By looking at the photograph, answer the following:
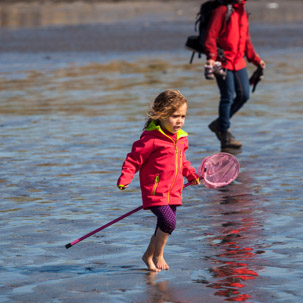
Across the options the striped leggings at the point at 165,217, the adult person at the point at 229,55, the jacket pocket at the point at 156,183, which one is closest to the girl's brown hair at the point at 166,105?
the jacket pocket at the point at 156,183

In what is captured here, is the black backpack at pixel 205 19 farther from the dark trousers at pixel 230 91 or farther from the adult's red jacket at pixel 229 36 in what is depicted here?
the dark trousers at pixel 230 91

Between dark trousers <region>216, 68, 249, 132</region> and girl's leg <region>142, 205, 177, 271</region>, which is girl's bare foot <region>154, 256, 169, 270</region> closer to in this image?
girl's leg <region>142, 205, 177, 271</region>

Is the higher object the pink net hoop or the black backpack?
the black backpack

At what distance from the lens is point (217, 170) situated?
6730 millimetres

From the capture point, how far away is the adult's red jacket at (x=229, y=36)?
10.3m

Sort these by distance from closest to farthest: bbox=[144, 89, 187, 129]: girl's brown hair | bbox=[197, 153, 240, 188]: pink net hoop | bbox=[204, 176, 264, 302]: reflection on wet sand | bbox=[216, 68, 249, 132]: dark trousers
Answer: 1. bbox=[204, 176, 264, 302]: reflection on wet sand
2. bbox=[144, 89, 187, 129]: girl's brown hair
3. bbox=[197, 153, 240, 188]: pink net hoop
4. bbox=[216, 68, 249, 132]: dark trousers

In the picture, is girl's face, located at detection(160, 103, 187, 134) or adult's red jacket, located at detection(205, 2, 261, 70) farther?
adult's red jacket, located at detection(205, 2, 261, 70)

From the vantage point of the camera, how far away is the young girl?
5.94 meters

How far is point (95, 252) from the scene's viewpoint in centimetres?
649

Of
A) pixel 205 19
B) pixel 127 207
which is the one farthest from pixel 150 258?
pixel 205 19

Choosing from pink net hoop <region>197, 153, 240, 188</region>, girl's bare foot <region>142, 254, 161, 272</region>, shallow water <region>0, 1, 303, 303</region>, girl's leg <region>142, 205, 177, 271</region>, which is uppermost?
pink net hoop <region>197, 153, 240, 188</region>

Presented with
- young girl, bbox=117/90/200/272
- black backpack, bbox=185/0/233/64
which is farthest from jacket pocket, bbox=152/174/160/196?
black backpack, bbox=185/0/233/64

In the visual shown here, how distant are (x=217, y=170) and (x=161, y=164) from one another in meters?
0.85

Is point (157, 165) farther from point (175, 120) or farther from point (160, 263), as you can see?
point (160, 263)
